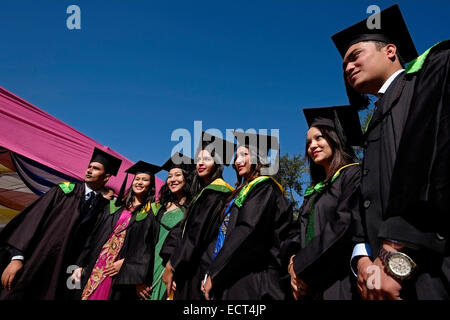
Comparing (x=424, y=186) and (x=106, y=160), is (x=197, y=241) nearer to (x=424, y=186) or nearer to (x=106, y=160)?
(x=424, y=186)

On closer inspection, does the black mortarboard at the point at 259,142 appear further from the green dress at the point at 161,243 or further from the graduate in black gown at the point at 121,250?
the graduate in black gown at the point at 121,250

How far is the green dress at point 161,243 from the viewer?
338 cm

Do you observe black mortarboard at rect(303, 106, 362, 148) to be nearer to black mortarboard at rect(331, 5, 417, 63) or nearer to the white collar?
black mortarboard at rect(331, 5, 417, 63)

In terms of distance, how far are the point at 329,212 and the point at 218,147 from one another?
1973 millimetres

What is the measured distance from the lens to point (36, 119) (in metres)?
5.11

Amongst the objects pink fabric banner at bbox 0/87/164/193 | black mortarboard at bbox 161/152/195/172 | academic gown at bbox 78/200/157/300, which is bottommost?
academic gown at bbox 78/200/157/300

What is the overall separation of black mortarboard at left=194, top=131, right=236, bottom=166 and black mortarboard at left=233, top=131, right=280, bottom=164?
477 mm

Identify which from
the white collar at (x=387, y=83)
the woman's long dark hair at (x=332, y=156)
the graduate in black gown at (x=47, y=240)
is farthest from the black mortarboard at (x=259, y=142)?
the graduate in black gown at (x=47, y=240)

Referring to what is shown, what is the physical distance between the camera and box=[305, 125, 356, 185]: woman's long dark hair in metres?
2.22

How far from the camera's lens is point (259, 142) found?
10.3ft

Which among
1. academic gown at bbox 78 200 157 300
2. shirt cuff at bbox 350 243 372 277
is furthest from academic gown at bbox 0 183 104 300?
shirt cuff at bbox 350 243 372 277
